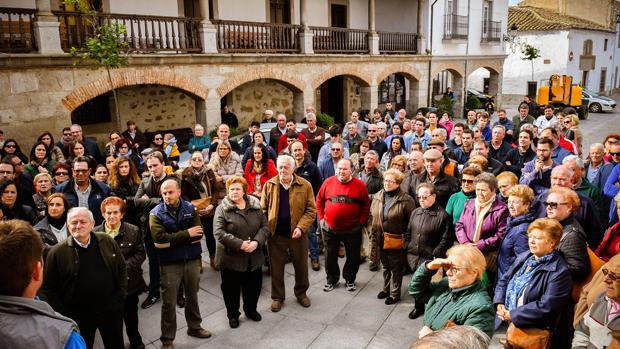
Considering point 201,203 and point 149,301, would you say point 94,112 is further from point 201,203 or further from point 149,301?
point 149,301

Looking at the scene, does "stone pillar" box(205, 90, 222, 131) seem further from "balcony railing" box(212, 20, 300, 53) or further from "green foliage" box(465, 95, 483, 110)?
"green foliage" box(465, 95, 483, 110)

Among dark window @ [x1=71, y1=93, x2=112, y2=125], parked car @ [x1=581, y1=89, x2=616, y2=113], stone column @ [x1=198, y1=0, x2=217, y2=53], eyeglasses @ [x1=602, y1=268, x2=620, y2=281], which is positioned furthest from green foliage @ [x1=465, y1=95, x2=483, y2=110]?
eyeglasses @ [x1=602, y1=268, x2=620, y2=281]

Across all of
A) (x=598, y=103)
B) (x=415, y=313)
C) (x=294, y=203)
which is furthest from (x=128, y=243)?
(x=598, y=103)

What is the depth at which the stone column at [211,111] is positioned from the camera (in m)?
12.1

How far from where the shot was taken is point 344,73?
52.6 feet

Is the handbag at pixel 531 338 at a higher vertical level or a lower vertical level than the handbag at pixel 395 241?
lower

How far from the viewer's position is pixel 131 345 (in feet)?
14.8

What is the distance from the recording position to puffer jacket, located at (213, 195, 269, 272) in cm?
468

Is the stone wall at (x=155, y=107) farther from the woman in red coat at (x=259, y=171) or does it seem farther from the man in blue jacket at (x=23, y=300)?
the man in blue jacket at (x=23, y=300)

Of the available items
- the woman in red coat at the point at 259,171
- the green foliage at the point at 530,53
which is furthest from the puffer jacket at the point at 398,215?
the green foliage at the point at 530,53

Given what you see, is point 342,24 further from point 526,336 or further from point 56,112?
point 526,336

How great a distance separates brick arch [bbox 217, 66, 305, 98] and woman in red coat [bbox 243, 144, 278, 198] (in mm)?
6555

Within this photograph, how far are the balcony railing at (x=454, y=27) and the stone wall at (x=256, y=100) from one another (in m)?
8.44

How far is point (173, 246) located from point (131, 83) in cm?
723
